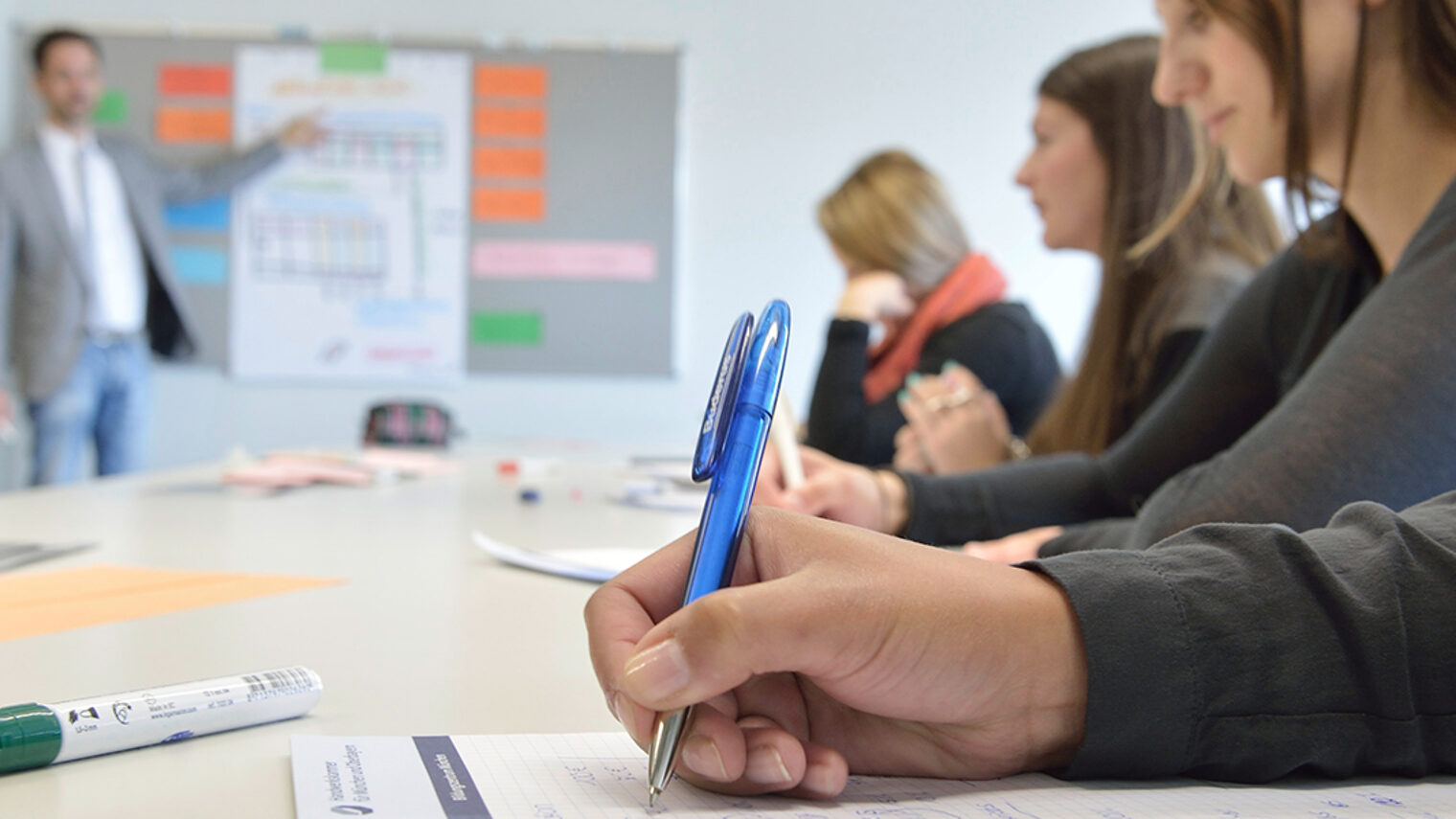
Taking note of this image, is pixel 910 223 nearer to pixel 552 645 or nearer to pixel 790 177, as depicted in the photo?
pixel 790 177

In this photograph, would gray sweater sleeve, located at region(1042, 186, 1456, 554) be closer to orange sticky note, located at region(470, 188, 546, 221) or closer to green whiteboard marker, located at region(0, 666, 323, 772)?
green whiteboard marker, located at region(0, 666, 323, 772)

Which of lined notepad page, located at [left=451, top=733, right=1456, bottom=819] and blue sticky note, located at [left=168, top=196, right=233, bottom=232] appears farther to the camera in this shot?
blue sticky note, located at [left=168, top=196, right=233, bottom=232]

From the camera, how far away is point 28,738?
363mm

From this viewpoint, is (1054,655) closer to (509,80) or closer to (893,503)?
(893,503)

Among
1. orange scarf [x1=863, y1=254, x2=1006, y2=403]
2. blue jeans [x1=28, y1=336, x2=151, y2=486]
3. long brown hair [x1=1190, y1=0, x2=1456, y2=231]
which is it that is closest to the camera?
long brown hair [x1=1190, y1=0, x2=1456, y2=231]

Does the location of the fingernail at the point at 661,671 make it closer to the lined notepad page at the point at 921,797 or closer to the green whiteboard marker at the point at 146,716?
the lined notepad page at the point at 921,797

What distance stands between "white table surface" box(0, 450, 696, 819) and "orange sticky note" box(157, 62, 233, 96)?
2822mm

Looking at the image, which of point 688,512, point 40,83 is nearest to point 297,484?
point 688,512

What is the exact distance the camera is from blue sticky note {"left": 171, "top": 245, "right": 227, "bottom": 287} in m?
3.67

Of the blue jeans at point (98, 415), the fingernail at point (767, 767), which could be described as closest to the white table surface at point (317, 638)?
the fingernail at point (767, 767)

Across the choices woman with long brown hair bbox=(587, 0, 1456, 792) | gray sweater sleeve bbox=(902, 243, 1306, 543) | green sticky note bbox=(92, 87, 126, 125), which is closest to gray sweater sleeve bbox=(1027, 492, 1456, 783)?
woman with long brown hair bbox=(587, 0, 1456, 792)

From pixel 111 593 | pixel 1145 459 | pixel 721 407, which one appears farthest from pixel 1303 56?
pixel 111 593

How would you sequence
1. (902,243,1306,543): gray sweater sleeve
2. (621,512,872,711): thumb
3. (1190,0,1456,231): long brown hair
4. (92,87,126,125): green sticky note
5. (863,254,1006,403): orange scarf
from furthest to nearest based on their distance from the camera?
(92,87,126,125): green sticky note
(863,254,1006,403): orange scarf
(902,243,1306,543): gray sweater sleeve
(1190,0,1456,231): long brown hair
(621,512,872,711): thumb

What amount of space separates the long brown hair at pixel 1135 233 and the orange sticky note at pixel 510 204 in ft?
7.91
